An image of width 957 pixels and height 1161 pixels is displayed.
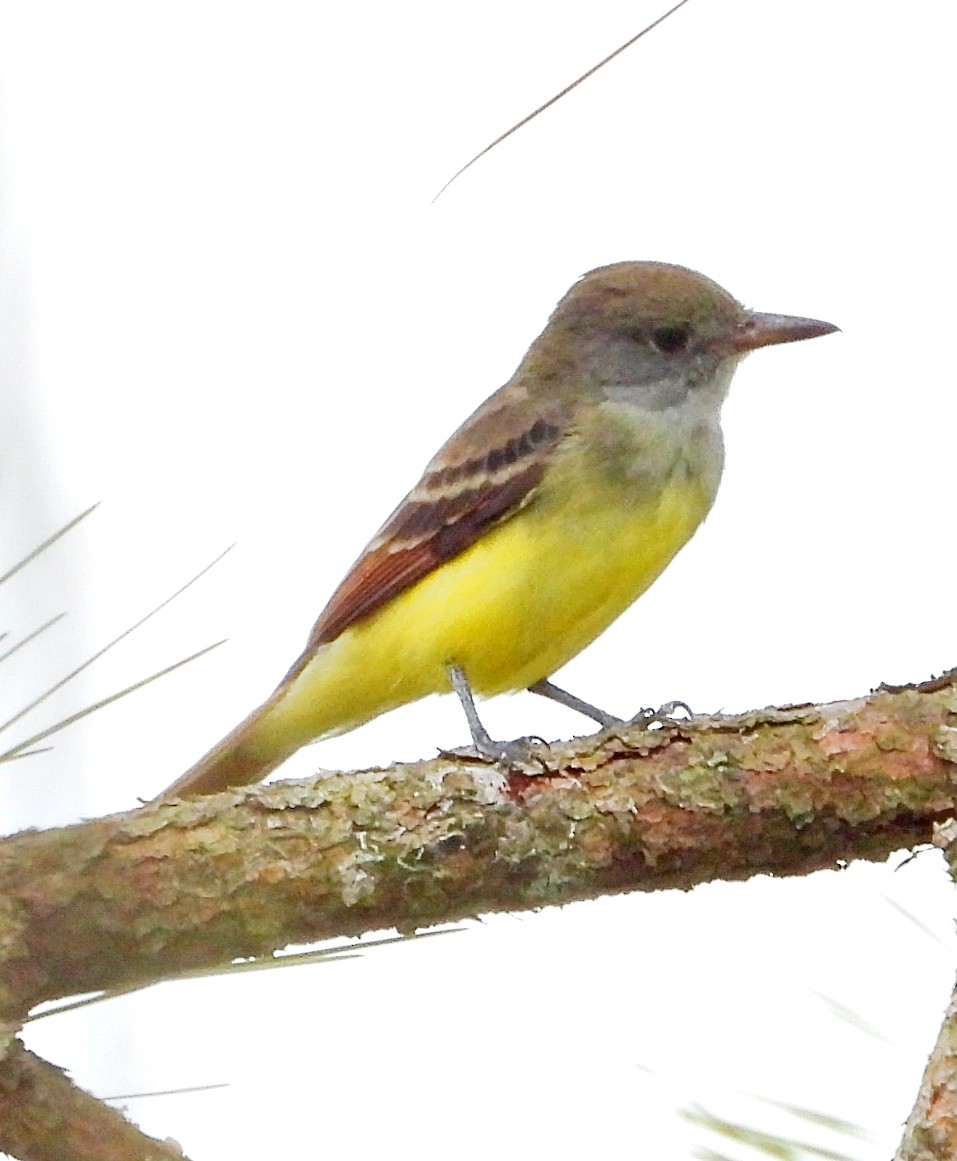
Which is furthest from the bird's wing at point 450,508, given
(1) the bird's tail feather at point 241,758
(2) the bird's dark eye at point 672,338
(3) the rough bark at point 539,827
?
(3) the rough bark at point 539,827

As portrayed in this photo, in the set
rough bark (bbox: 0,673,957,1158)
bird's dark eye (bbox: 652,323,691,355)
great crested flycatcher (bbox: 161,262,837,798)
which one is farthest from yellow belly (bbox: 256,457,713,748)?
rough bark (bbox: 0,673,957,1158)

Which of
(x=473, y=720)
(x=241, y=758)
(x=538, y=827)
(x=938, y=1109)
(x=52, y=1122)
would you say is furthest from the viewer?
(x=241, y=758)

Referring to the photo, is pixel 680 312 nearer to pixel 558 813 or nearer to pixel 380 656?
pixel 380 656

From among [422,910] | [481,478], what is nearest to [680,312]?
[481,478]

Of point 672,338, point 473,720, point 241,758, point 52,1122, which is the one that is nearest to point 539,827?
point 52,1122

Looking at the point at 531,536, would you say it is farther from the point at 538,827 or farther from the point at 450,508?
the point at 538,827

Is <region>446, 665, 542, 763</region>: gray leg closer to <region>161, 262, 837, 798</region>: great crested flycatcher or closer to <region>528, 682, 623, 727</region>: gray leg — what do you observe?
<region>161, 262, 837, 798</region>: great crested flycatcher

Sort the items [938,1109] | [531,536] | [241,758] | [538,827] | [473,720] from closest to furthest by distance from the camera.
A: [938,1109] → [538,827] → [473,720] → [531,536] → [241,758]
